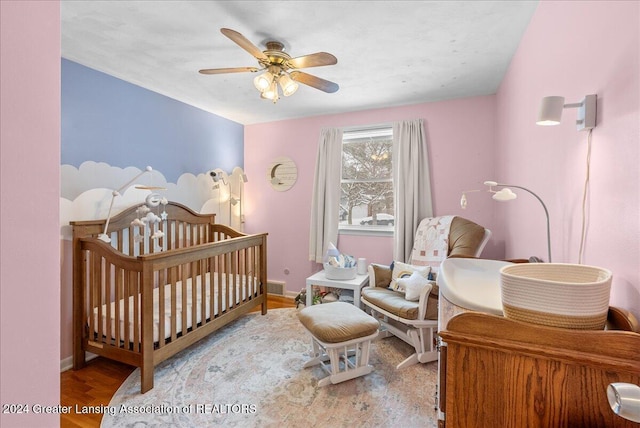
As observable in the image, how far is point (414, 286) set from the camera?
2359 millimetres

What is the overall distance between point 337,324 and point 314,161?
87.2 inches

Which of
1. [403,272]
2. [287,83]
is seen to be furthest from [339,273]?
[287,83]

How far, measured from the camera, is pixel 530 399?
0.68 metres

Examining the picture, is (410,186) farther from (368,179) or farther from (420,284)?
(420,284)

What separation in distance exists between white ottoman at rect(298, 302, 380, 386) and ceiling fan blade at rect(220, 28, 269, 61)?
5.64 feet

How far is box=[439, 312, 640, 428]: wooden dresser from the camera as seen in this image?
63cm

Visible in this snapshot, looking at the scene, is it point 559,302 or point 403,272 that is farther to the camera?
point 403,272

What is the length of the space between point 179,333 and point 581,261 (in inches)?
94.0

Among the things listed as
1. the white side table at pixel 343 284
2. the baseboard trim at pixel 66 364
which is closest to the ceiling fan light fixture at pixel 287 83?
the white side table at pixel 343 284

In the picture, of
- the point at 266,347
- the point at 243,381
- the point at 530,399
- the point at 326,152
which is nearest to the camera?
the point at 530,399

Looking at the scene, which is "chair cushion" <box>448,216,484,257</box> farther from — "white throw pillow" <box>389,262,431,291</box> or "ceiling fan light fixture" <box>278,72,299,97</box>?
"ceiling fan light fixture" <box>278,72,299,97</box>

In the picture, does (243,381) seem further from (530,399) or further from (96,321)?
(530,399)

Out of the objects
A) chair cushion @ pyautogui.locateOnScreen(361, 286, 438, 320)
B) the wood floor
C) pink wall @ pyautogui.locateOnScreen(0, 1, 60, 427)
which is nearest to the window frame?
chair cushion @ pyautogui.locateOnScreen(361, 286, 438, 320)

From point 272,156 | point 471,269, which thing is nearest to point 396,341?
point 471,269
